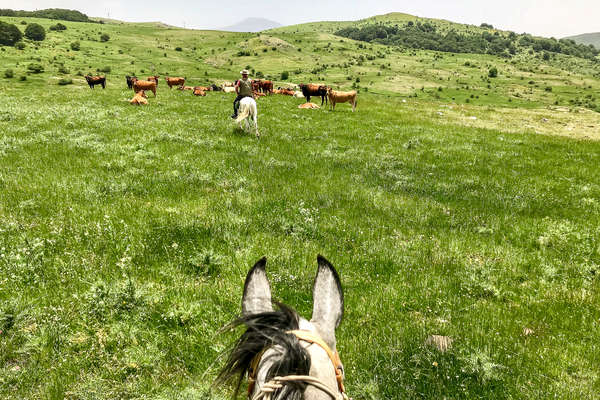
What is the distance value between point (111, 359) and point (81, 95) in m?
28.5

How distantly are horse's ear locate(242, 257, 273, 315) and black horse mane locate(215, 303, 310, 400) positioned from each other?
0.30m

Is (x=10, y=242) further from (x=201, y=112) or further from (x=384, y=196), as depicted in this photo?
(x=201, y=112)

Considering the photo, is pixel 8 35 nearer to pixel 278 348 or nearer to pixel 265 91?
pixel 265 91

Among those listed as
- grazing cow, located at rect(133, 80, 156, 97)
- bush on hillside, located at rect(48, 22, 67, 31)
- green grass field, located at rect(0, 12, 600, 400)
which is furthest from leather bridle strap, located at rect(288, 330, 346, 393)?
bush on hillside, located at rect(48, 22, 67, 31)

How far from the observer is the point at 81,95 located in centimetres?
2495

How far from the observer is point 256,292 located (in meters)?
2.41

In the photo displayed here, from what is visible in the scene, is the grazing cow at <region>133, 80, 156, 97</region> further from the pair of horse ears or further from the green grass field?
the pair of horse ears

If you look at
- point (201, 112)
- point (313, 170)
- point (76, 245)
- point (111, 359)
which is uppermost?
point (201, 112)

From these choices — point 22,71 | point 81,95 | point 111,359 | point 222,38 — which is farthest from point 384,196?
point 222,38

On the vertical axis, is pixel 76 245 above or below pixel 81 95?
below

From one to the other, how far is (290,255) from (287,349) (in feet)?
13.7

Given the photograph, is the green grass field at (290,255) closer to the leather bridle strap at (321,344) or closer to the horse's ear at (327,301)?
the leather bridle strap at (321,344)

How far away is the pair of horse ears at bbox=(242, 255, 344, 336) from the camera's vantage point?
2.35 metres

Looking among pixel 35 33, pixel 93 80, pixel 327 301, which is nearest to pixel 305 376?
pixel 327 301
